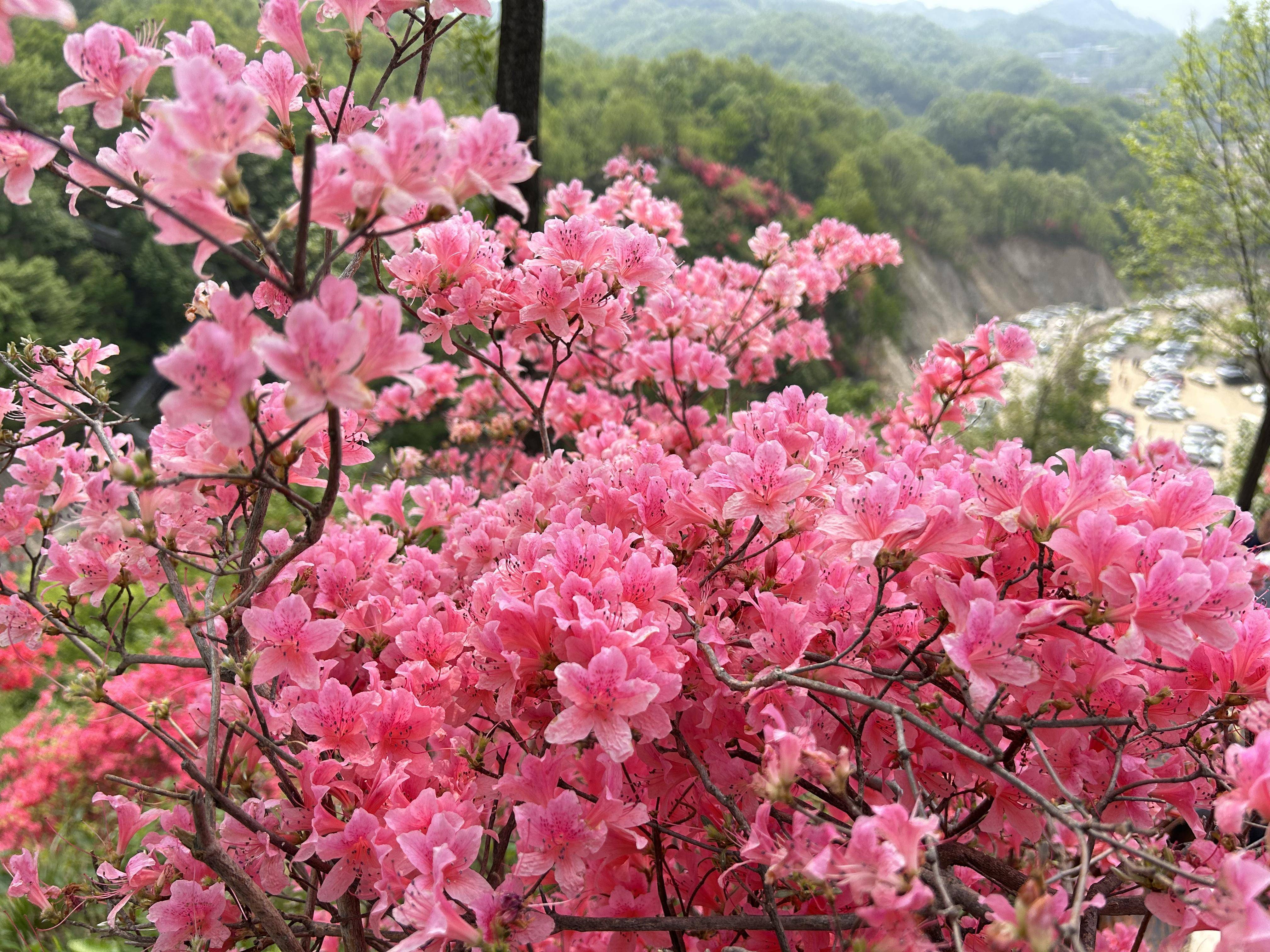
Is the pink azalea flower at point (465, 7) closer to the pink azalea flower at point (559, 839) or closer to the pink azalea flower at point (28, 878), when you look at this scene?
the pink azalea flower at point (559, 839)

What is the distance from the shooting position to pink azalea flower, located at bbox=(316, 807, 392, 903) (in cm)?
88

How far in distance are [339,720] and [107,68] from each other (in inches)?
32.6

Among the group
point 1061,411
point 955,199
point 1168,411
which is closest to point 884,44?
point 955,199

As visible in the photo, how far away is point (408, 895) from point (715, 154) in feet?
83.4

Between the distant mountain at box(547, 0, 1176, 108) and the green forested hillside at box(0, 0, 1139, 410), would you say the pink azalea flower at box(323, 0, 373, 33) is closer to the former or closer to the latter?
the green forested hillside at box(0, 0, 1139, 410)

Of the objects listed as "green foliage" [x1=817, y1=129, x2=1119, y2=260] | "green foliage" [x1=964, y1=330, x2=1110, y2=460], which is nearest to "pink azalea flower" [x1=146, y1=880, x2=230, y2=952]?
"green foliage" [x1=964, y1=330, x2=1110, y2=460]

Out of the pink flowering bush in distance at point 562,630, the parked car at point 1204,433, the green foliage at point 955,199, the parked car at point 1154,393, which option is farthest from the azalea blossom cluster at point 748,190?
the parked car at point 1154,393

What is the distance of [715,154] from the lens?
23.4m

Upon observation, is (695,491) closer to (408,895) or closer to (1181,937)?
(408,895)

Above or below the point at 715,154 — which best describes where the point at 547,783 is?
below

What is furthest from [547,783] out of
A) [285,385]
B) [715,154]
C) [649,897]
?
[715,154]

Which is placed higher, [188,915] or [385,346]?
[385,346]

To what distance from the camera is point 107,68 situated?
79 centimetres

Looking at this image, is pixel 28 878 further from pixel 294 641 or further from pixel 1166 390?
pixel 1166 390
